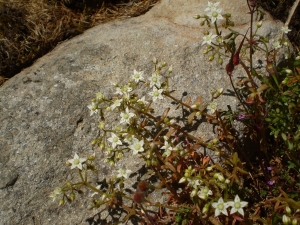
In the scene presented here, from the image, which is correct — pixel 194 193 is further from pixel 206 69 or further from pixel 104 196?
pixel 206 69

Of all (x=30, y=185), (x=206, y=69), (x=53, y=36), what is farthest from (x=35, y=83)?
(x=206, y=69)

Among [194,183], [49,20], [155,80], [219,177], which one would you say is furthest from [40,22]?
[219,177]

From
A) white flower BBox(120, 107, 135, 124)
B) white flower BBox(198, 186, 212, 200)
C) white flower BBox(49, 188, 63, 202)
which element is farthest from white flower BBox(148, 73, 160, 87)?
white flower BBox(49, 188, 63, 202)

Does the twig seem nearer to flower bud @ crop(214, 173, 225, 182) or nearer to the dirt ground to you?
the dirt ground

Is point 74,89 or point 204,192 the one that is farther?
point 74,89

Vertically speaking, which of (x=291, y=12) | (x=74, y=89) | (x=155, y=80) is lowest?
(x=74, y=89)

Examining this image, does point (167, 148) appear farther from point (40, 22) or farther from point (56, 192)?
point (40, 22)

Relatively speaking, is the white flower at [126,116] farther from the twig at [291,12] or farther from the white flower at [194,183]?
the twig at [291,12]
